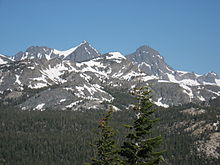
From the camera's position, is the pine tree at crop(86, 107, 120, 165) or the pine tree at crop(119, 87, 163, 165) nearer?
the pine tree at crop(119, 87, 163, 165)

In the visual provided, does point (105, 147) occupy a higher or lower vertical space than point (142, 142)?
higher

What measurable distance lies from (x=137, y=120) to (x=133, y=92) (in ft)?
9.14

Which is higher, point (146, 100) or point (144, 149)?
point (146, 100)

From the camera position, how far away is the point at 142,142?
121ft

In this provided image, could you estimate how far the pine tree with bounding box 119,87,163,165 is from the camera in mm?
36312

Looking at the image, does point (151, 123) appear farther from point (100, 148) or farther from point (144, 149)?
point (100, 148)

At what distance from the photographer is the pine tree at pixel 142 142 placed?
36312 millimetres

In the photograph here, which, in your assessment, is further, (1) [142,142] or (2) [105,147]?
(2) [105,147]

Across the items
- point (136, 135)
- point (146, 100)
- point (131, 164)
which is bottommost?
point (131, 164)

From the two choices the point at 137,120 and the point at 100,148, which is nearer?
the point at 137,120

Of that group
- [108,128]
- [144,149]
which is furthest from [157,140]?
[108,128]

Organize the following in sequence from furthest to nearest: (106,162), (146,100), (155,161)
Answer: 1. (106,162)
2. (146,100)
3. (155,161)

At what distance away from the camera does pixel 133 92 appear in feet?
126

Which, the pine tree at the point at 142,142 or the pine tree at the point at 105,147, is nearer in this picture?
the pine tree at the point at 142,142
